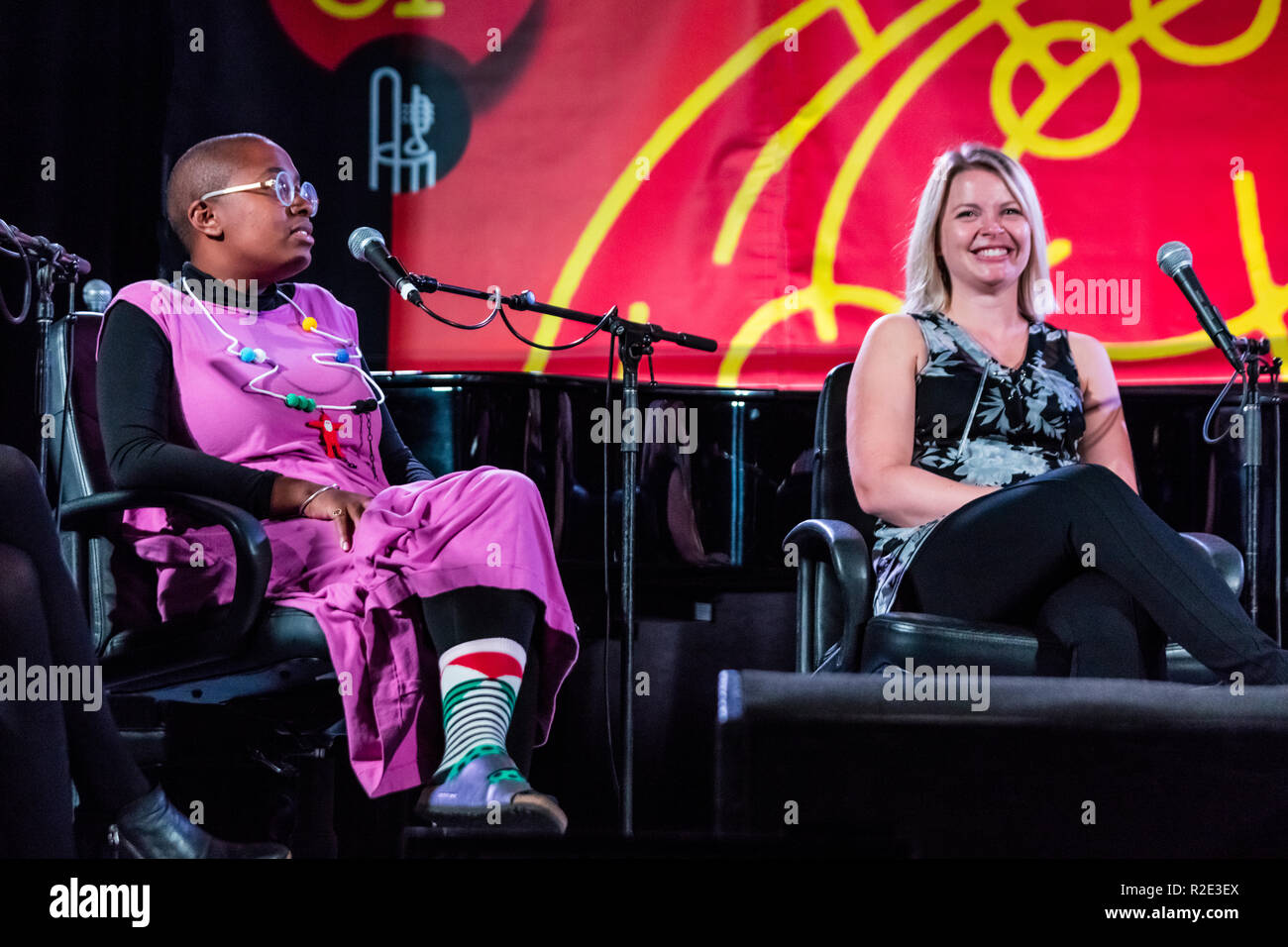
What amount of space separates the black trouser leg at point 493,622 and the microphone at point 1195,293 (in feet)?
4.15

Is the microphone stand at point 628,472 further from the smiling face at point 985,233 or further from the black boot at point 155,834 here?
the black boot at point 155,834

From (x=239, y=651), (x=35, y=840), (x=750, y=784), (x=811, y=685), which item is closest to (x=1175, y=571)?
(x=811, y=685)

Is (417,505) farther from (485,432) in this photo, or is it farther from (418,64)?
(418,64)

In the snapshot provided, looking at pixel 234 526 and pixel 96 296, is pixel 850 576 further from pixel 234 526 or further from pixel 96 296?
pixel 96 296

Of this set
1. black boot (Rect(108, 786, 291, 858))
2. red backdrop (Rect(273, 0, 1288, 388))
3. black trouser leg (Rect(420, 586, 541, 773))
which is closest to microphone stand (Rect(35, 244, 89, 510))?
black trouser leg (Rect(420, 586, 541, 773))

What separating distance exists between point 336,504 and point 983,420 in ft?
3.57

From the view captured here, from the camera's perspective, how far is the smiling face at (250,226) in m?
2.12

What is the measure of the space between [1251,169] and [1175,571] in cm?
193

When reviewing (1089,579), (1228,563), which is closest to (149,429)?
(1089,579)

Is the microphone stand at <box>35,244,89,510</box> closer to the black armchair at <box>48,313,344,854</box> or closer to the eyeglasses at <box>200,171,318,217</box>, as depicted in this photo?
the black armchair at <box>48,313,344,854</box>

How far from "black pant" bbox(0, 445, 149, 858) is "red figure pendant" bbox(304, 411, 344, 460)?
75 centimetres

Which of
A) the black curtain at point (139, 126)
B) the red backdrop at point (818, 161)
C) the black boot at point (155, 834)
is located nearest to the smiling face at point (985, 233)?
the red backdrop at point (818, 161)

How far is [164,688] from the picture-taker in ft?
5.86

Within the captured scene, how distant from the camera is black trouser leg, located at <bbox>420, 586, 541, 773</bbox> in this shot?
1683mm
